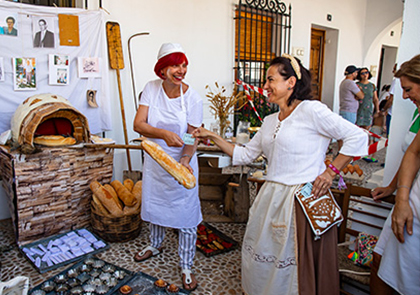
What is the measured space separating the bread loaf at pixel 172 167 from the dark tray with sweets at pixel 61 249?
4.53 ft

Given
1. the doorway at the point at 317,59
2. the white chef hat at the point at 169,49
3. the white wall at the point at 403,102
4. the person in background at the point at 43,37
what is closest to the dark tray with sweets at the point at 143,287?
the white chef hat at the point at 169,49

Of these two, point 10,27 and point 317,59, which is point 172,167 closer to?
point 10,27

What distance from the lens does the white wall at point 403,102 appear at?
2.29 meters

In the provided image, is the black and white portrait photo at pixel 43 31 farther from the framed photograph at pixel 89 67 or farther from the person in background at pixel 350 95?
the person in background at pixel 350 95

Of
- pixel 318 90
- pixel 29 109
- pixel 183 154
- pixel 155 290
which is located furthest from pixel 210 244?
pixel 318 90

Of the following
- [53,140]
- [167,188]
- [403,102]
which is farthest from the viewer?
[53,140]

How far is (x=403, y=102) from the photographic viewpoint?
2.37 metres

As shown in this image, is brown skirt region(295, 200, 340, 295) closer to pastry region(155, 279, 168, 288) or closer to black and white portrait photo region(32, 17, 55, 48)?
pastry region(155, 279, 168, 288)

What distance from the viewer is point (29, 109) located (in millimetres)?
3186

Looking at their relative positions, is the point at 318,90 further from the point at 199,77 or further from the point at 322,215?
the point at 322,215

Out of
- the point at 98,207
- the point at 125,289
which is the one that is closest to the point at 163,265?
the point at 125,289

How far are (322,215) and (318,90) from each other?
7.42m

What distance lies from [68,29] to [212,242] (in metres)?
2.99

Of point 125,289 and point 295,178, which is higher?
point 295,178
